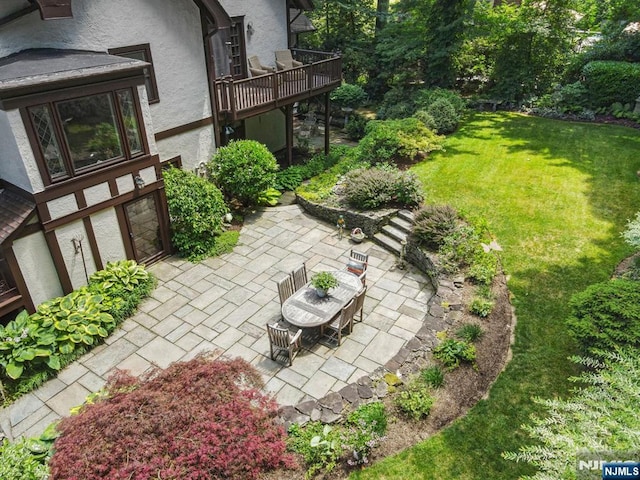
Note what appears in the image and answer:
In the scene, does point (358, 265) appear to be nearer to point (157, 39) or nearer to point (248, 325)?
point (248, 325)

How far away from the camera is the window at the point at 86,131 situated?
8.36 metres

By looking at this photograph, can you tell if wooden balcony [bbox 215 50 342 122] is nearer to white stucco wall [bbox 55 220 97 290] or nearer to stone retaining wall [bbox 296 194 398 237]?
stone retaining wall [bbox 296 194 398 237]

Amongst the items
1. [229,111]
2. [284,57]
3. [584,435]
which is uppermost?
[284,57]

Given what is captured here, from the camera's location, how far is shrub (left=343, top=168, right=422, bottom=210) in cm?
1258

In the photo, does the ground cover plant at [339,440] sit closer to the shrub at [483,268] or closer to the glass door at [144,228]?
the shrub at [483,268]

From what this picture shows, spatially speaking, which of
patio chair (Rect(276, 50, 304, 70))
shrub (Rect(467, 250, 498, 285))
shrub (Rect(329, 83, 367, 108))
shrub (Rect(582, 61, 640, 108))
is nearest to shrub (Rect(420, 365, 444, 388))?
shrub (Rect(467, 250, 498, 285))

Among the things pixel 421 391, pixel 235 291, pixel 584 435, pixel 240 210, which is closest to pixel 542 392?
pixel 421 391

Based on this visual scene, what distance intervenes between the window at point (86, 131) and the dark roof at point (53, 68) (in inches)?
17.8

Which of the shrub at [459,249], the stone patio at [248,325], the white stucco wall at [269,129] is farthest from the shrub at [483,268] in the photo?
the white stucco wall at [269,129]

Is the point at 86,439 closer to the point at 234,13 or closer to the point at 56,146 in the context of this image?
the point at 56,146

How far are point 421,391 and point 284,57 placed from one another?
1427 centimetres

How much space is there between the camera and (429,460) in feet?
20.9

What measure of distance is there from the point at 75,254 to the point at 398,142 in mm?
10437

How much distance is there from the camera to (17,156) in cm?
812
